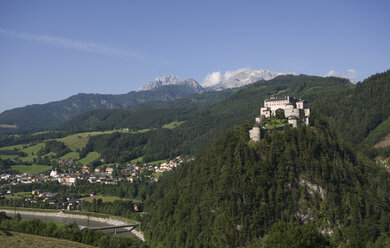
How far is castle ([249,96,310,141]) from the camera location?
317 ft

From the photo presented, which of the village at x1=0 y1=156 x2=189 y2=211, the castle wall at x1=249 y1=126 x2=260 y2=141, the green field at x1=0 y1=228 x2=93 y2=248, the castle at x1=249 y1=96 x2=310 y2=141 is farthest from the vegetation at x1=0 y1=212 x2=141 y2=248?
the village at x1=0 y1=156 x2=189 y2=211

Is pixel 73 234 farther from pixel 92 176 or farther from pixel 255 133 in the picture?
pixel 92 176

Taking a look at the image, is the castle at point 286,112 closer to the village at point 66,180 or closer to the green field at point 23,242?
the green field at point 23,242

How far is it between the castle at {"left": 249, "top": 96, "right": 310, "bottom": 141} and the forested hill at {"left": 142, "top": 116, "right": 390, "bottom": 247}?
222 centimetres

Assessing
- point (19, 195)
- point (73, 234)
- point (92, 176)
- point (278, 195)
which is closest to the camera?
point (73, 234)

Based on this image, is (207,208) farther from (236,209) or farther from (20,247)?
(20,247)

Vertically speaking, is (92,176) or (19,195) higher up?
(92,176)

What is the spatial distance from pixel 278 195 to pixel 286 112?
2542cm

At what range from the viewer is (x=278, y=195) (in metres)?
88.0

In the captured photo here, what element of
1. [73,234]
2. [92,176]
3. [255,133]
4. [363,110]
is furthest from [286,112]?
[92,176]

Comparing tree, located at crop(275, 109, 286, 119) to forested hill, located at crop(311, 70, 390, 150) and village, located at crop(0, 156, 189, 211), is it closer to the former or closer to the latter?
forested hill, located at crop(311, 70, 390, 150)

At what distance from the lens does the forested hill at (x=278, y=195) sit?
85375 mm

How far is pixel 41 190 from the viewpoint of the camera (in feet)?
548

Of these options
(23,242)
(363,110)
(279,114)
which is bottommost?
(23,242)
